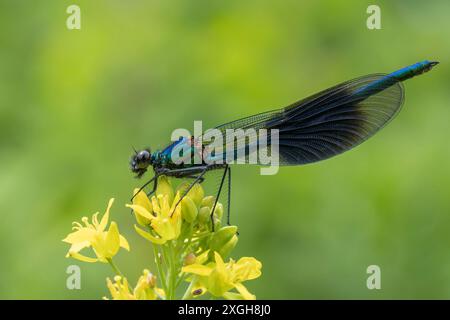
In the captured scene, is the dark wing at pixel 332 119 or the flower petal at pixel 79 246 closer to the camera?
the flower petal at pixel 79 246

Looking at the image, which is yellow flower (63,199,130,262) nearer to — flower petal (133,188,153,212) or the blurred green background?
flower petal (133,188,153,212)

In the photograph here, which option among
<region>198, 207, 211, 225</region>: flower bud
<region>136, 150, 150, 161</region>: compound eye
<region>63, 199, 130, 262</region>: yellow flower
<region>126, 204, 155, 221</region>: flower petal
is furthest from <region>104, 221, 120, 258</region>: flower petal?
<region>136, 150, 150, 161</region>: compound eye

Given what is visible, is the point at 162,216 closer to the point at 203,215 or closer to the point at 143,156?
the point at 203,215

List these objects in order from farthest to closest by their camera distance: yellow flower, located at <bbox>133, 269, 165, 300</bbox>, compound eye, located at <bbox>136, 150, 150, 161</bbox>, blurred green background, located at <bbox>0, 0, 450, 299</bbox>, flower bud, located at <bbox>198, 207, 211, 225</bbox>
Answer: blurred green background, located at <bbox>0, 0, 450, 299</bbox> < compound eye, located at <bbox>136, 150, 150, 161</bbox> < flower bud, located at <bbox>198, 207, 211, 225</bbox> < yellow flower, located at <bbox>133, 269, 165, 300</bbox>

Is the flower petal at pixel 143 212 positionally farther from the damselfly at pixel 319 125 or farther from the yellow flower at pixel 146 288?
the damselfly at pixel 319 125

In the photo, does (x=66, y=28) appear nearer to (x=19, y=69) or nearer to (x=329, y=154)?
(x=19, y=69)

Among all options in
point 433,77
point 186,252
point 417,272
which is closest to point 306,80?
point 433,77

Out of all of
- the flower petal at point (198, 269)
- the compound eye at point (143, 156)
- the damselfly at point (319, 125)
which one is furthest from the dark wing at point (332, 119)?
the flower petal at point (198, 269)
